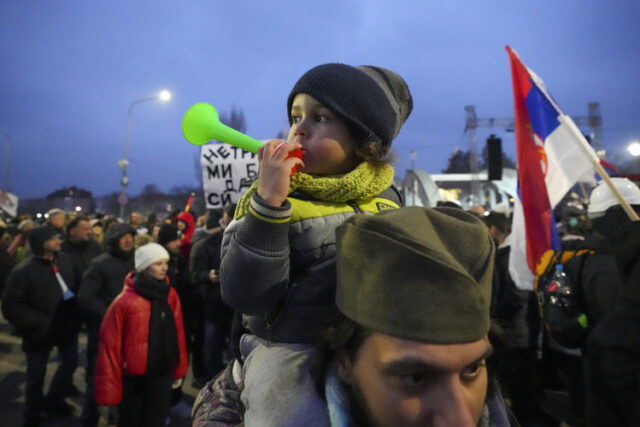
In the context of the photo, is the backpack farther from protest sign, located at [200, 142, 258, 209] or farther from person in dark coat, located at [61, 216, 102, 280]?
person in dark coat, located at [61, 216, 102, 280]

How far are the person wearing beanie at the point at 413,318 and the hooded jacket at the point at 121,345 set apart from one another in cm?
336

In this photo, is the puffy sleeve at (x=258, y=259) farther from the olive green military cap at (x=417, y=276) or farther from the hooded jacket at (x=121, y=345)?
the hooded jacket at (x=121, y=345)

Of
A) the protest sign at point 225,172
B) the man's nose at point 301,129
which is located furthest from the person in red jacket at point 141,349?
the man's nose at point 301,129

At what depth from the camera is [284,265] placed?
1.12 meters

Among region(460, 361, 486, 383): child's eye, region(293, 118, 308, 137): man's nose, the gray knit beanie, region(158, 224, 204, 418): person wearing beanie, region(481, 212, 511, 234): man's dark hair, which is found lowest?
region(158, 224, 204, 418): person wearing beanie

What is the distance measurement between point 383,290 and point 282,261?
0.96ft

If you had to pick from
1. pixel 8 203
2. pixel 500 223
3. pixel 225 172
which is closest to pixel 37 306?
pixel 225 172

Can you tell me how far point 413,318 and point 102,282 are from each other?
4982mm

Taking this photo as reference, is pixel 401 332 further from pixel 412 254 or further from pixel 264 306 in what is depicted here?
pixel 264 306

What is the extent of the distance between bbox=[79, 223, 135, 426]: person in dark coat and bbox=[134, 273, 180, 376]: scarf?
1.15 metres

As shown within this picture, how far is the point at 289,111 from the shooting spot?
1515mm

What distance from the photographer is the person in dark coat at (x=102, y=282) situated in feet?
15.9

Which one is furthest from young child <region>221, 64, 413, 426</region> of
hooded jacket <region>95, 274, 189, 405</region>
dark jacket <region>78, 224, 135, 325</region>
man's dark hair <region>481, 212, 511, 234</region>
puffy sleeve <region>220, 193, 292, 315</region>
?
man's dark hair <region>481, 212, 511, 234</region>

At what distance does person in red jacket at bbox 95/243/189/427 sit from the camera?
373 centimetres
